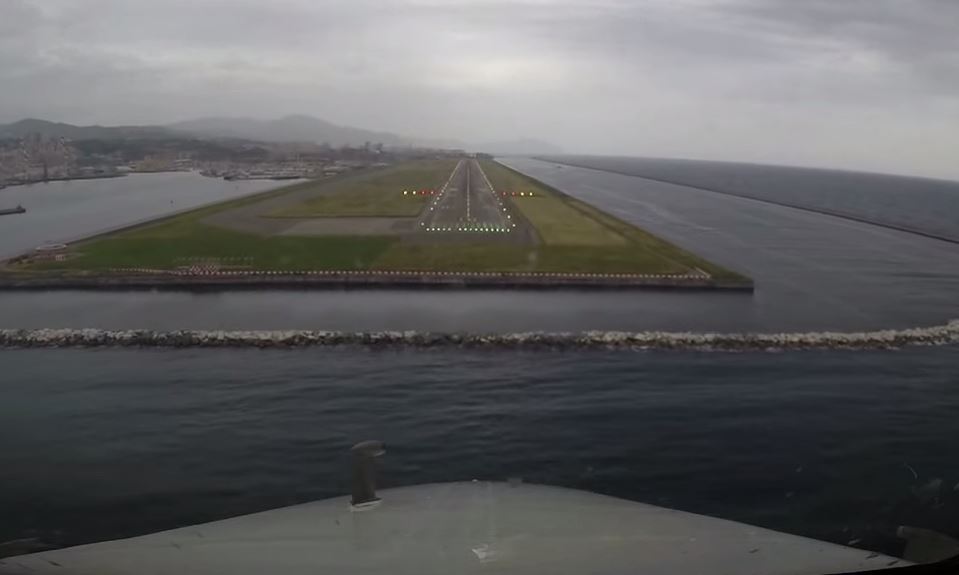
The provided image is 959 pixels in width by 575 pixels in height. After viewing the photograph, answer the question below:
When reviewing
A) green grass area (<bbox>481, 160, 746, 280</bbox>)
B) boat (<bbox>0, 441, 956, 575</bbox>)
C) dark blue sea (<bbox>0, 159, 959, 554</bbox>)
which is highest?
green grass area (<bbox>481, 160, 746, 280</bbox>)

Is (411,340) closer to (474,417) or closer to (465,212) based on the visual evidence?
(474,417)

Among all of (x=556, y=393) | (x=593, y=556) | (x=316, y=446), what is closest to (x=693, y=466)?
(x=556, y=393)

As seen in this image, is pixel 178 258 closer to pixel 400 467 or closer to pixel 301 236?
pixel 301 236

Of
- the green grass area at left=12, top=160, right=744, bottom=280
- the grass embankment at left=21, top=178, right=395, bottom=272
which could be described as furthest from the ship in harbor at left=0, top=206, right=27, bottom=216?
→ the grass embankment at left=21, top=178, right=395, bottom=272

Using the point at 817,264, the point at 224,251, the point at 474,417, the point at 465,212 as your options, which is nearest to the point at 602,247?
the point at 817,264

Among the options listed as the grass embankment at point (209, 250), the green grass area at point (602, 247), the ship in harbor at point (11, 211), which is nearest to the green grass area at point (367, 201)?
the grass embankment at point (209, 250)

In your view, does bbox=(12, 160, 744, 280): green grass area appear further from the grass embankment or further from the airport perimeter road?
the airport perimeter road
